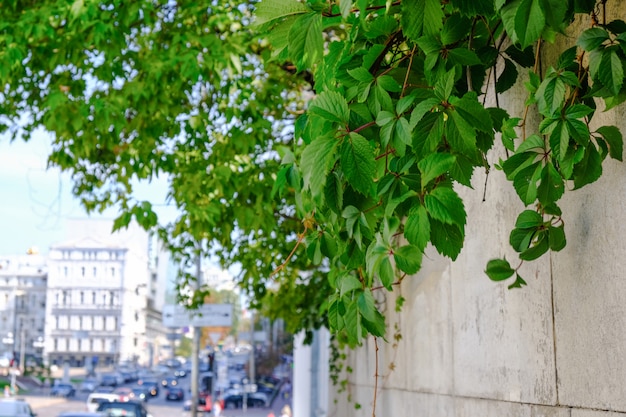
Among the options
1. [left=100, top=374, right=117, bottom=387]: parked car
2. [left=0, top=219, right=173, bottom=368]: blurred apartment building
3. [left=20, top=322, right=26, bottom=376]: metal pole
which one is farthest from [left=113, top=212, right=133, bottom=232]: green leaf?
[left=20, top=322, right=26, bottom=376]: metal pole

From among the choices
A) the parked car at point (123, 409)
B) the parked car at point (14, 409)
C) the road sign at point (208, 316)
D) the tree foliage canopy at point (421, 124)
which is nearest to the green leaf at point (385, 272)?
the tree foliage canopy at point (421, 124)

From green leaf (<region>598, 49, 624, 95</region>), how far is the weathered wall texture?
29 centimetres

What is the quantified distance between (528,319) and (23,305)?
115 m

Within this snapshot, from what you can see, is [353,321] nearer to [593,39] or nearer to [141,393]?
[593,39]

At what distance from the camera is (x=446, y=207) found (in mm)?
1815

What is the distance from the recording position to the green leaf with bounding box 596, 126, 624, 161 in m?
2.08

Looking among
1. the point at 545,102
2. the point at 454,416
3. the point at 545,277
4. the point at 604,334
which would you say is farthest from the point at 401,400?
the point at 545,102

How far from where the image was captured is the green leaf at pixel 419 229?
5.97 feet

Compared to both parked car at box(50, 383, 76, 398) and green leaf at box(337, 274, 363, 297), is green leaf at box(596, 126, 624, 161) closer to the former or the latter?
green leaf at box(337, 274, 363, 297)

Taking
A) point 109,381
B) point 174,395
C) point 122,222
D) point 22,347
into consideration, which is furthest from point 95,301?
point 122,222

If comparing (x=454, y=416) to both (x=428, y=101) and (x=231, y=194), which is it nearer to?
(x=428, y=101)

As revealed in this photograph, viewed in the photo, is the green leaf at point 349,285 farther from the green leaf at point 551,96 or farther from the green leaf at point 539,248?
the green leaf at point 551,96

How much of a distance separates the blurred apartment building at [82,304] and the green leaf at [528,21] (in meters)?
93.4

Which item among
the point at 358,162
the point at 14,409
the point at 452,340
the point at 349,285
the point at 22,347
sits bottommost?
the point at 14,409
